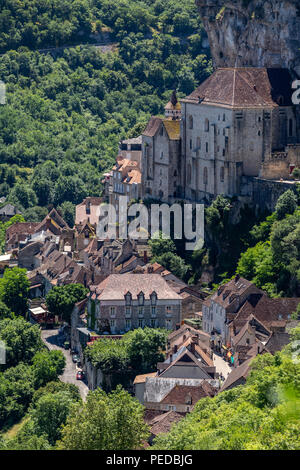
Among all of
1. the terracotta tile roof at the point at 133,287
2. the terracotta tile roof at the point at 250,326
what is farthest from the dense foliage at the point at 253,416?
the terracotta tile roof at the point at 133,287

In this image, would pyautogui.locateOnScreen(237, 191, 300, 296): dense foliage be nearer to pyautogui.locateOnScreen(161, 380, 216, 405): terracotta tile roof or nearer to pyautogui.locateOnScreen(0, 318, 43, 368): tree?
pyautogui.locateOnScreen(0, 318, 43, 368): tree

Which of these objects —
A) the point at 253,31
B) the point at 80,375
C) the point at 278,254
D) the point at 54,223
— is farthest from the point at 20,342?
Answer: the point at 253,31

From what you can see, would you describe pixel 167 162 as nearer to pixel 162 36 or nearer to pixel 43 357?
pixel 43 357

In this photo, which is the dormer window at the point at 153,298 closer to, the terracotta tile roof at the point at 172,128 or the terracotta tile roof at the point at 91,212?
the terracotta tile roof at the point at 172,128

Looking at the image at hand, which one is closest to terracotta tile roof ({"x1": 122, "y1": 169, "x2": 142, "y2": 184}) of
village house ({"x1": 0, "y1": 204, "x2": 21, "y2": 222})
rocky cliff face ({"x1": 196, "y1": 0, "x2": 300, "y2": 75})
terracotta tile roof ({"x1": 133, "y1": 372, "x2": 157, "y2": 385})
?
rocky cliff face ({"x1": 196, "y1": 0, "x2": 300, "y2": 75})

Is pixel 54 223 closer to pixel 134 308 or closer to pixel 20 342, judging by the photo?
pixel 20 342
